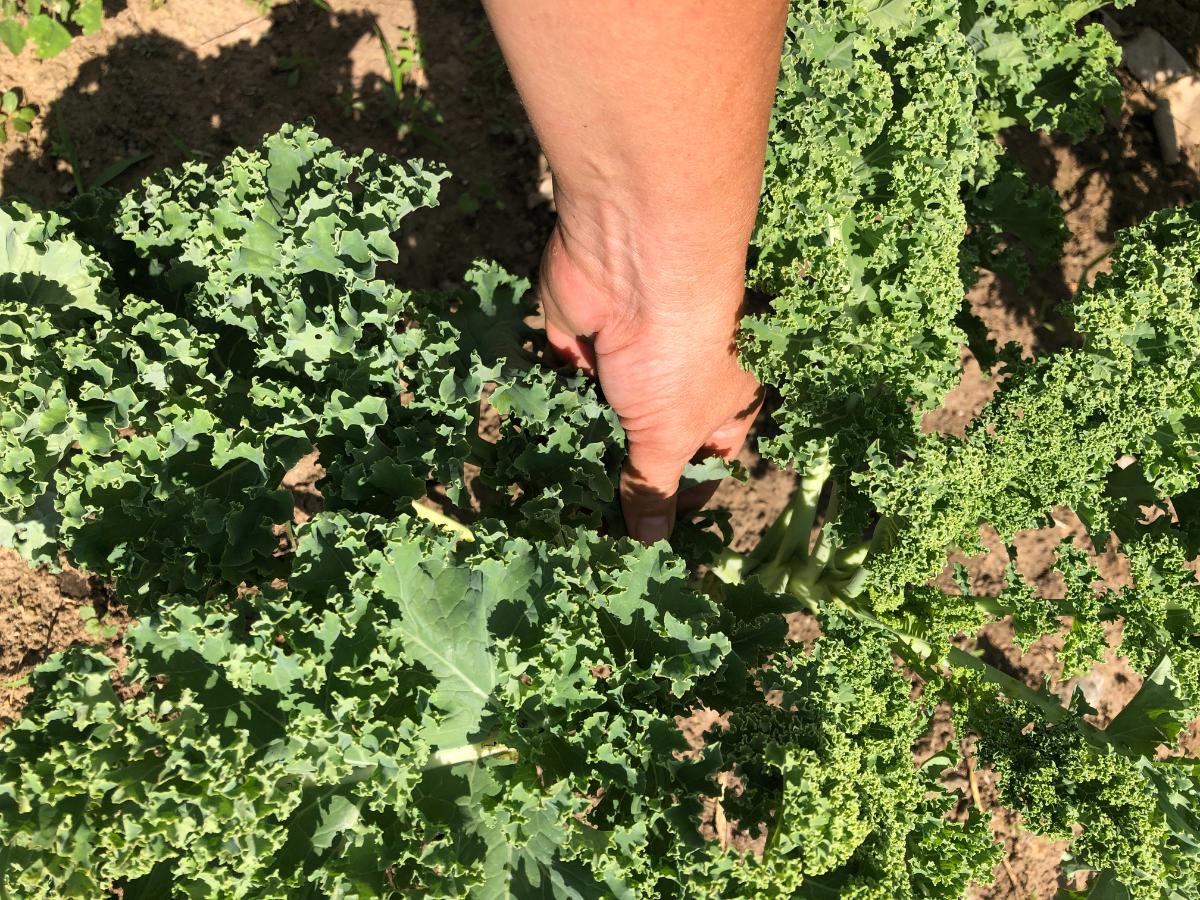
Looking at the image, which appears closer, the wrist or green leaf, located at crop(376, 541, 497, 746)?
green leaf, located at crop(376, 541, 497, 746)

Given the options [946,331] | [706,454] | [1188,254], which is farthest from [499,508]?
[1188,254]

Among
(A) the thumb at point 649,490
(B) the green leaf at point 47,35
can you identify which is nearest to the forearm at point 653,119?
(A) the thumb at point 649,490

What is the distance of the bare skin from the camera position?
3020 mm

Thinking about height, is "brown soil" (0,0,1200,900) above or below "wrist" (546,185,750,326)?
above

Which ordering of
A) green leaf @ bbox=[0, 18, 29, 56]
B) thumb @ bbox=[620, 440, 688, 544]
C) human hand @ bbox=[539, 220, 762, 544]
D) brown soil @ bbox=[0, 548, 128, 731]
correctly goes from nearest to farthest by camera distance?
human hand @ bbox=[539, 220, 762, 544], thumb @ bbox=[620, 440, 688, 544], brown soil @ bbox=[0, 548, 128, 731], green leaf @ bbox=[0, 18, 29, 56]

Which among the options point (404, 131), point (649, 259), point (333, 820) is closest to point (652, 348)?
point (649, 259)

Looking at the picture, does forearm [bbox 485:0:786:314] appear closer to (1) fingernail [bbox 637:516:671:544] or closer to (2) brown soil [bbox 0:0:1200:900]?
(1) fingernail [bbox 637:516:671:544]

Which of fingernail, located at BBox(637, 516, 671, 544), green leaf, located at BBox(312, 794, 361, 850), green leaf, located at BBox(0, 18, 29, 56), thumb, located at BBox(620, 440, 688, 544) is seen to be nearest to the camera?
green leaf, located at BBox(312, 794, 361, 850)

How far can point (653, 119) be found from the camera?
3.24 metres

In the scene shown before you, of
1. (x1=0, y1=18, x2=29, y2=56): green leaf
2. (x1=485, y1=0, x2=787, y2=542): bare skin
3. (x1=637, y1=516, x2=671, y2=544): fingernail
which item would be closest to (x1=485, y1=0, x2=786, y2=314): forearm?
(x1=485, y1=0, x2=787, y2=542): bare skin

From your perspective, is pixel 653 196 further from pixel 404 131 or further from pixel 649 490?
pixel 404 131

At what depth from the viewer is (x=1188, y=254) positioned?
4.50 metres

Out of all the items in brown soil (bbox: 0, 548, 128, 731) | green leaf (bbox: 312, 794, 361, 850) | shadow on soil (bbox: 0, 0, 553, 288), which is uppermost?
shadow on soil (bbox: 0, 0, 553, 288)

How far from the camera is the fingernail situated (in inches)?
204
